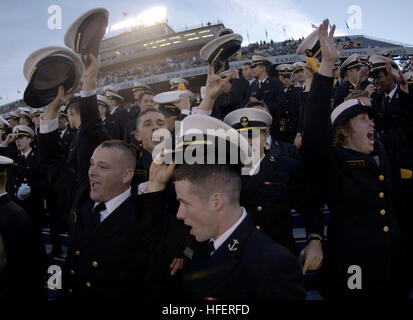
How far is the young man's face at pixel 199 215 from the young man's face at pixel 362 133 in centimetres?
156

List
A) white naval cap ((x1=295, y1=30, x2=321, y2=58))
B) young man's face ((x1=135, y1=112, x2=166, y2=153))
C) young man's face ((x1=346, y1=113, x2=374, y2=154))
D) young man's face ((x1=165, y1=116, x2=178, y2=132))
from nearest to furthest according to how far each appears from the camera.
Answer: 1. young man's face ((x1=346, y1=113, x2=374, y2=154))
2. white naval cap ((x1=295, y1=30, x2=321, y2=58))
3. young man's face ((x1=135, y1=112, x2=166, y2=153))
4. young man's face ((x1=165, y1=116, x2=178, y2=132))

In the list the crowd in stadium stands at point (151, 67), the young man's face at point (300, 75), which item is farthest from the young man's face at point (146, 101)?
the crowd in stadium stands at point (151, 67)

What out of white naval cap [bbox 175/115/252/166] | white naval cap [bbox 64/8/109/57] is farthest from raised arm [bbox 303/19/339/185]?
white naval cap [bbox 64/8/109/57]

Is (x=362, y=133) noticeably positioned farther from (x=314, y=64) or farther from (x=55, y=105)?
(x=55, y=105)

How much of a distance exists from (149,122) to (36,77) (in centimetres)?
119

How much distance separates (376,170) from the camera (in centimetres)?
229

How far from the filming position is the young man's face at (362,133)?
2.36m

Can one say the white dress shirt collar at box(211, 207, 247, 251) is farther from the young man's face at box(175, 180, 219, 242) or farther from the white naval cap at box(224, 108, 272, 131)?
the white naval cap at box(224, 108, 272, 131)

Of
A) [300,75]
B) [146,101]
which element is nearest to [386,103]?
[146,101]

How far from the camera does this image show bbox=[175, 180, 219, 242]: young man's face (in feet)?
5.23

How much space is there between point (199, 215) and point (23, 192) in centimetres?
514

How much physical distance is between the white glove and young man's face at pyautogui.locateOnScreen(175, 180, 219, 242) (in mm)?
4977

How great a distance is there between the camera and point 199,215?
160cm

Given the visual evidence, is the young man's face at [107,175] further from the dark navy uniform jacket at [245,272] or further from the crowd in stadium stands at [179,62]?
the crowd in stadium stands at [179,62]
